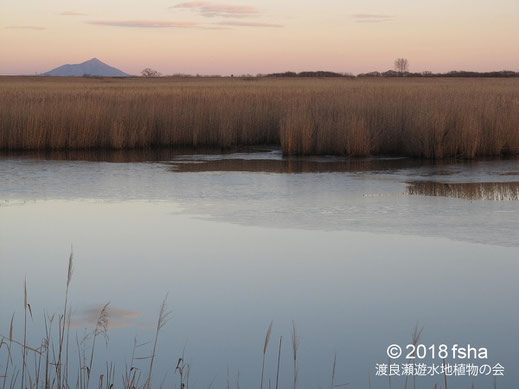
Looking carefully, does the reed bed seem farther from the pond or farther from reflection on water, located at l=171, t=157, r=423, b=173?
the pond

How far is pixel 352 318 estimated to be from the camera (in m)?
4.30

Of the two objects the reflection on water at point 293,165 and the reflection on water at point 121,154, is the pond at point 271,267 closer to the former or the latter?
the reflection on water at point 293,165

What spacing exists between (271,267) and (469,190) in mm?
4313

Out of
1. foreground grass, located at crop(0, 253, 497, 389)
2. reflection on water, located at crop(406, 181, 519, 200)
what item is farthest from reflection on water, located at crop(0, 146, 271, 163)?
foreground grass, located at crop(0, 253, 497, 389)

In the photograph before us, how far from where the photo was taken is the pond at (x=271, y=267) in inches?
152

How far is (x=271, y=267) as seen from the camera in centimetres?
541

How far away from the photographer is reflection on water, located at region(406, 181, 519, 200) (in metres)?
8.44

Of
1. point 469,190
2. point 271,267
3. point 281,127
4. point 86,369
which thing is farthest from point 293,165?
point 86,369

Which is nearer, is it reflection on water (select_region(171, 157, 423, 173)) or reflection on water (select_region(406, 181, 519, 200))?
reflection on water (select_region(406, 181, 519, 200))

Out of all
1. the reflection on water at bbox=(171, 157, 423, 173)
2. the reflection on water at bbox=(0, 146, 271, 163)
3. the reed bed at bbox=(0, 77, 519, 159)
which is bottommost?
the reflection on water at bbox=(171, 157, 423, 173)

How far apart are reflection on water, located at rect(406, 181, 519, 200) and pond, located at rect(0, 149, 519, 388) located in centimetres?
3

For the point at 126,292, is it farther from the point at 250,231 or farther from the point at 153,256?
the point at 250,231

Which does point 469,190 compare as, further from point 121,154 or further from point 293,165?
point 121,154

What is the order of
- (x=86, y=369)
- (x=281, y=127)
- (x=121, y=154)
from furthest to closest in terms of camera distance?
(x=281, y=127), (x=121, y=154), (x=86, y=369)
